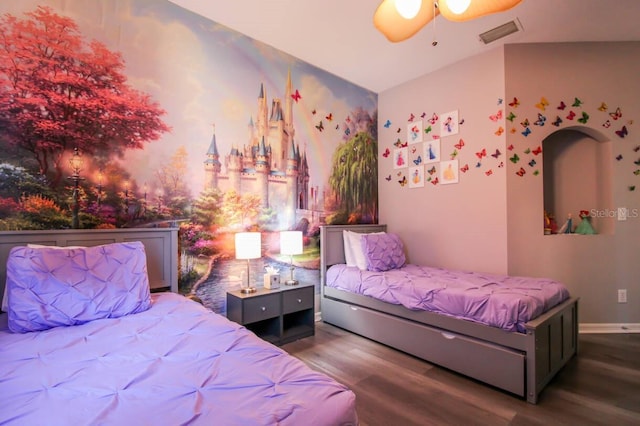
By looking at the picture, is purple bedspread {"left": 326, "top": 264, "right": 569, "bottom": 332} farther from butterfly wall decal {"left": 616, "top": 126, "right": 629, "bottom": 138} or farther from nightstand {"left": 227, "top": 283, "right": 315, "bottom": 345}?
butterfly wall decal {"left": 616, "top": 126, "right": 629, "bottom": 138}

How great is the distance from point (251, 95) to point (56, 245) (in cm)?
199

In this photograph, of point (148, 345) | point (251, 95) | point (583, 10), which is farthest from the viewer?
point (251, 95)

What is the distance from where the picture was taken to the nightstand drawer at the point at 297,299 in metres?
2.81

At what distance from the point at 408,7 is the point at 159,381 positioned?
1.98 meters

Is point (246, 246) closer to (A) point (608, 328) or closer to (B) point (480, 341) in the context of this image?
(B) point (480, 341)

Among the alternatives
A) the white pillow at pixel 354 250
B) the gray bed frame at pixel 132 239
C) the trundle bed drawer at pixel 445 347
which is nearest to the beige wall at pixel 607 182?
the trundle bed drawer at pixel 445 347

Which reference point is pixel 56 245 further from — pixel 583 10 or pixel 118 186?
pixel 583 10

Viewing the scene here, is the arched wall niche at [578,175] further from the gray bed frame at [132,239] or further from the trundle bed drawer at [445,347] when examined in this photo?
the gray bed frame at [132,239]

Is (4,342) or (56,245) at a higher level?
(56,245)

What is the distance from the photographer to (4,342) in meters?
1.36

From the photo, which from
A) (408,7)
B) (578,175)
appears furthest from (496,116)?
(408,7)

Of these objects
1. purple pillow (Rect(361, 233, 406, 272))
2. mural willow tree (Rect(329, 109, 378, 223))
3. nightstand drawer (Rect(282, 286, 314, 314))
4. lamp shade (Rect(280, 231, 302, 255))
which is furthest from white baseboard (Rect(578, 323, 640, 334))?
lamp shade (Rect(280, 231, 302, 255))

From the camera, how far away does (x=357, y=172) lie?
4.02 metres

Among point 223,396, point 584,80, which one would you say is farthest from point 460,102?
point 223,396
